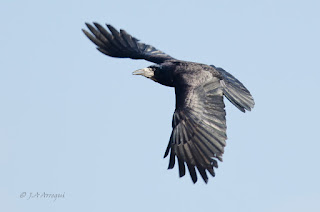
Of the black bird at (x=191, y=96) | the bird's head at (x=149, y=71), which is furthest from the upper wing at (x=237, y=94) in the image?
the bird's head at (x=149, y=71)

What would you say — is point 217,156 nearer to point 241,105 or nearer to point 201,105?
point 201,105

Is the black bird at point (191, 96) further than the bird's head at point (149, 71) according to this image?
No

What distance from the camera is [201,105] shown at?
16.8 metres

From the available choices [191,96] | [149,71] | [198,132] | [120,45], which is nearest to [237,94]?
[191,96]

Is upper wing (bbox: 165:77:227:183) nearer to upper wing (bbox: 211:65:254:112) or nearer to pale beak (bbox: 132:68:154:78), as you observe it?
upper wing (bbox: 211:65:254:112)

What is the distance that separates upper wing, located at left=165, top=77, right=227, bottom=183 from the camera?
51.2 feet

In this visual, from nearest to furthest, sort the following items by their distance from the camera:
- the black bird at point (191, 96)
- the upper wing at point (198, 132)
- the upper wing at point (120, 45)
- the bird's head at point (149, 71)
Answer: the upper wing at point (198, 132) < the black bird at point (191, 96) < the bird's head at point (149, 71) < the upper wing at point (120, 45)

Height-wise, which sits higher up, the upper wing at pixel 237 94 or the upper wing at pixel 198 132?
the upper wing at pixel 237 94

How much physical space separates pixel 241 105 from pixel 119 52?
440cm

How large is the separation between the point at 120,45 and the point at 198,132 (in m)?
5.57

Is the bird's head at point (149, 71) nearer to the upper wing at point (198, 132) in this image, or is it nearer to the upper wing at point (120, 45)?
the upper wing at point (120, 45)

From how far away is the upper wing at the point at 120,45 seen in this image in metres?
20.0

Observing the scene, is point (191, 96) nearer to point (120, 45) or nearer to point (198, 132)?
point (198, 132)

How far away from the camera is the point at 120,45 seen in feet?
67.8
